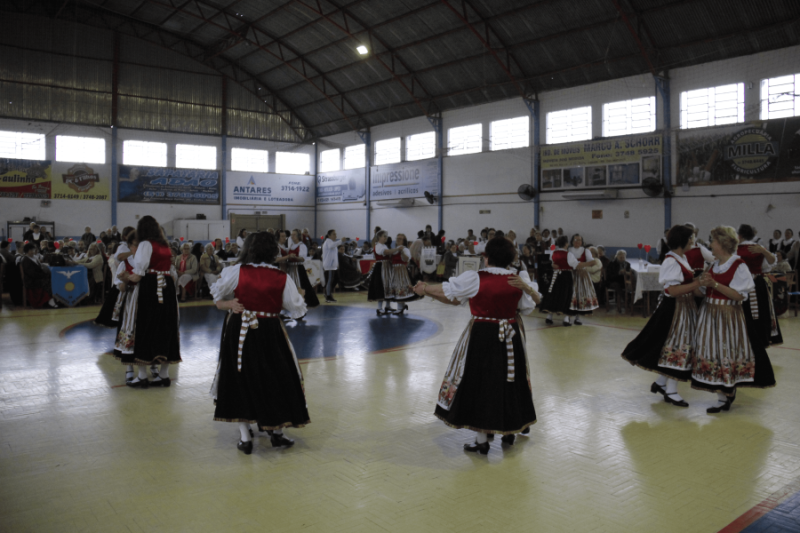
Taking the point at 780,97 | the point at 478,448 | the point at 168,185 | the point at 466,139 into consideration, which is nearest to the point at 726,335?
the point at 478,448

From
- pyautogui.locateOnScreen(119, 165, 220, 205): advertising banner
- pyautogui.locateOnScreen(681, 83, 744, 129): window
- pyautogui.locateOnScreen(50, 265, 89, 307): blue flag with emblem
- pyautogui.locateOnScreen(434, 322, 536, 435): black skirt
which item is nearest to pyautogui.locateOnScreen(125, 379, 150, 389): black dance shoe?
pyautogui.locateOnScreen(434, 322, 536, 435): black skirt

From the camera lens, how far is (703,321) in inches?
209

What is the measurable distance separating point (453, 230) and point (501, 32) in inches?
305

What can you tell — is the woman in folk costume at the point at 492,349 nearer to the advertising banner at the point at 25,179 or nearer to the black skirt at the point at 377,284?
the black skirt at the point at 377,284

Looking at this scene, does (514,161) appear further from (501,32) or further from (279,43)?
(279,43)

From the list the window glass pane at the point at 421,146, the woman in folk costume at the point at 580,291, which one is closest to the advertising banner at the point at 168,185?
the window glass pane at the point at 421,146

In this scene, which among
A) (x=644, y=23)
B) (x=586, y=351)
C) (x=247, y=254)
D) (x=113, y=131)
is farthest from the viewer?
(x=113, y=131)

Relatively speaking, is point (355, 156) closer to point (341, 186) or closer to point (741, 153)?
point (341, 186)

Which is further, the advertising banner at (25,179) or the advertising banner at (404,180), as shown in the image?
the advertising banner at (404,180)

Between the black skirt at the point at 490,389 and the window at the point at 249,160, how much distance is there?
86.3 ft

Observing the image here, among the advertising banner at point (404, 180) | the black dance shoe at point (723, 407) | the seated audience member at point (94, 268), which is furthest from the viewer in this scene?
the advertising banner at point (404, 180)

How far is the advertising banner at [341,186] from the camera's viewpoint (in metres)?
28.0

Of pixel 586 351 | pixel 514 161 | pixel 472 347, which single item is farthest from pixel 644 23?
pixel 472 347

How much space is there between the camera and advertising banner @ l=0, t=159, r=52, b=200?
23125mm
